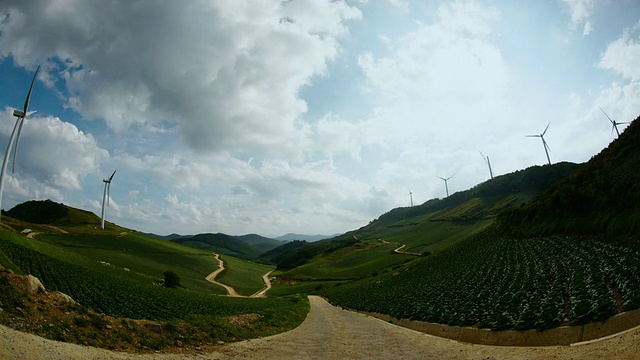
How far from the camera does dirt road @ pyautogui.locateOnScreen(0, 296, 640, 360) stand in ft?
35.4

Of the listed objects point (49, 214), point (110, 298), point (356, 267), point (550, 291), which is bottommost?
point (356, 267)

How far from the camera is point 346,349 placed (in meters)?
20.2

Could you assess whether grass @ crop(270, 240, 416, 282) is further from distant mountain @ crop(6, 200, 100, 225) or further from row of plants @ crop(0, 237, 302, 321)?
distant mountain @ crop(6, 200, 100, 225)

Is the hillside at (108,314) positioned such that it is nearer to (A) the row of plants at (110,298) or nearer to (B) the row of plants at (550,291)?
(A) the row of plants at (110,298)

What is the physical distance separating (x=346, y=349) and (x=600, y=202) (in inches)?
2199

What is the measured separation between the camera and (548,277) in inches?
1181

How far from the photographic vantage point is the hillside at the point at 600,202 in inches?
1704

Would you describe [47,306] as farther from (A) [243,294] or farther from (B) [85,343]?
(A) [243,294]

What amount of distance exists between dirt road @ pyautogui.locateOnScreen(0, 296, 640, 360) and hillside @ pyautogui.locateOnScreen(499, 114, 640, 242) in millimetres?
34122

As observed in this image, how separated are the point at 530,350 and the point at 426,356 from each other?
494cm

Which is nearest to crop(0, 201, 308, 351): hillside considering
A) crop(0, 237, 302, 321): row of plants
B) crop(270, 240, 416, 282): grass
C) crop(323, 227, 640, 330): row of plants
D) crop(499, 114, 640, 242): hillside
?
crop(0, 237, 302, 321): row of plants

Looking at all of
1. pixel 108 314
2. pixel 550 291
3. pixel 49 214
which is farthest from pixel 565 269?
pixel 49 214

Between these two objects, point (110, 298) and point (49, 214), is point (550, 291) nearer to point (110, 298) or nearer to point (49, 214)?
point (110, 298)

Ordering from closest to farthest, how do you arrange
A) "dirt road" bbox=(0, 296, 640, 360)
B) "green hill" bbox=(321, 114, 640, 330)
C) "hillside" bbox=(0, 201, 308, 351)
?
"dirt road" bbox=(0, 296, 640, 360) → "hillside" bbox=(0, 201, 308, 351) → "green hill" bbox=(321, 114, 640, 330)
